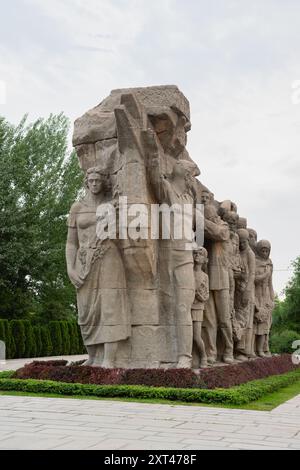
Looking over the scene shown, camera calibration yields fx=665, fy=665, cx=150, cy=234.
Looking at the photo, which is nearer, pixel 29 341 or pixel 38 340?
pixel 29 341

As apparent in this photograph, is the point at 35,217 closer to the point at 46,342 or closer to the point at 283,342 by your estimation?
the point at 46,342

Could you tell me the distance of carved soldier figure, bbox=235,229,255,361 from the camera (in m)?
15.3

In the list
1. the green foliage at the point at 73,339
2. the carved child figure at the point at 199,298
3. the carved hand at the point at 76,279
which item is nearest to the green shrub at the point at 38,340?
the green foliage at the point at 73,339

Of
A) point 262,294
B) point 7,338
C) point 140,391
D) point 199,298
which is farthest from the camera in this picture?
point 7,338

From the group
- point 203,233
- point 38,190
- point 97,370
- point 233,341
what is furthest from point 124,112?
point 38,190

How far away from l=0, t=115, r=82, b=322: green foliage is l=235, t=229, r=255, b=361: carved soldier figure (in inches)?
490

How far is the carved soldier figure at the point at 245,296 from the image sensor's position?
601 inches

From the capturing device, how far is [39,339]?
84.8ft

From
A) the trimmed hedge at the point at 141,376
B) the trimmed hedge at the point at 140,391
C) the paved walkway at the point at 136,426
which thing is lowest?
the paved walkway at the point at 136,426

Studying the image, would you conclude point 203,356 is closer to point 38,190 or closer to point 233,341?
point 233,341

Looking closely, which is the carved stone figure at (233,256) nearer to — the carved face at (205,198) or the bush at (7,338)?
the carved face at (205,198)

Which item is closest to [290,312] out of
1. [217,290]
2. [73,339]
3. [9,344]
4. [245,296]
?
[73,339]

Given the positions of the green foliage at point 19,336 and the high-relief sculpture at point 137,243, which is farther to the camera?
the green foliage at point 19,336

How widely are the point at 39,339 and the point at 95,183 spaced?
15.7 m
